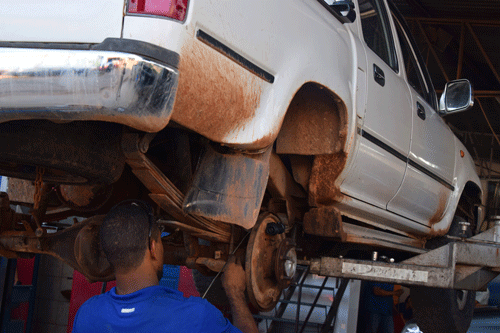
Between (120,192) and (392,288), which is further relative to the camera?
(392,288)

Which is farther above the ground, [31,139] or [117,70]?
[117,70]

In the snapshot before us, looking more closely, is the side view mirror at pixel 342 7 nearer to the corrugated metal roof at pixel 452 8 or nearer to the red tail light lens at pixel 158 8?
the red tail light lens at pixel 158 8

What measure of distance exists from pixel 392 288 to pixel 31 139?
5.26m

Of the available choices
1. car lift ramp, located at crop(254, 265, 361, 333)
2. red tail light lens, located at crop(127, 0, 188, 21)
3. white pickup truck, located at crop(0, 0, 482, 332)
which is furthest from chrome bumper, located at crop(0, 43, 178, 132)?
car lift ramp, located at crop(254, 265, 361, 333)

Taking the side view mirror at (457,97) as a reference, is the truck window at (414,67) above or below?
above

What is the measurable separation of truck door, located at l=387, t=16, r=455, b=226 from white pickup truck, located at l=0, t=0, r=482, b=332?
2cm

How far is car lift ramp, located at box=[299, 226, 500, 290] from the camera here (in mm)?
2738

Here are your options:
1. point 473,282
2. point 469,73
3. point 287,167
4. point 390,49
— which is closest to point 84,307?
point 287,167

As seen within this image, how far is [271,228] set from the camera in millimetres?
2609

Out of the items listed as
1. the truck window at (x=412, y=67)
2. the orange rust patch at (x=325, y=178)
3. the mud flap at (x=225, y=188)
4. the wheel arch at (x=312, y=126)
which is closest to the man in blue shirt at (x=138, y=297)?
the mud flap at (x=225, y=188)

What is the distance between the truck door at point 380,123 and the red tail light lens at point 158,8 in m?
1.37

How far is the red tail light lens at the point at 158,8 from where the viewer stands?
1.67 m

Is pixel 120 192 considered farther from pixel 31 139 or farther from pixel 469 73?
pixel 469 73

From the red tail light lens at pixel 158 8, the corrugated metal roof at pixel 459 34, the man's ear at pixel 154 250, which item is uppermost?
the corrugated metal roof at pixel 459 34
